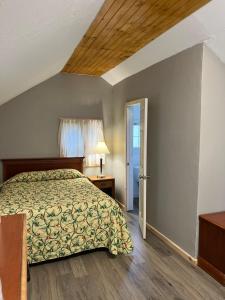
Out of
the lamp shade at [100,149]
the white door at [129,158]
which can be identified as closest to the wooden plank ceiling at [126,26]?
the white door at [129,158]

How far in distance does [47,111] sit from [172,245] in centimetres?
306

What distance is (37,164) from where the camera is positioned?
13.8 ft

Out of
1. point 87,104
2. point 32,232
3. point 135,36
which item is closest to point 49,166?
point 87,104

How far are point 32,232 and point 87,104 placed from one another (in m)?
2.83

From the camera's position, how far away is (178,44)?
265 cm

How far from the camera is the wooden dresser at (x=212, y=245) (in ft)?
7.45

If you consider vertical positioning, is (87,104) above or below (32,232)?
above

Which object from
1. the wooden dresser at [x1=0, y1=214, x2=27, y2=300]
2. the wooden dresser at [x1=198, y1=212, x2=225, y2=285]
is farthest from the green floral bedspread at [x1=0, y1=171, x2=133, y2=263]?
the wooden dresser at [x1=198, y1=212, x2=225, y2=285]

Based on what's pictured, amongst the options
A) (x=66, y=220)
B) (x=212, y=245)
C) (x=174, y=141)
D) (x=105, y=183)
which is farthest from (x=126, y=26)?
(x=105, y=183)

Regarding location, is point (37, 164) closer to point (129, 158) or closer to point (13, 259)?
point (129, 158)

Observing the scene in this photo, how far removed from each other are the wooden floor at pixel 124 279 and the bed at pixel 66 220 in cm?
13

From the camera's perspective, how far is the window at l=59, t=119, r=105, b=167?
441cm

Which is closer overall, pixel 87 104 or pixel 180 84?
pixel 180 84

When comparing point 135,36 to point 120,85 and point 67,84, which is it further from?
point 67,84
